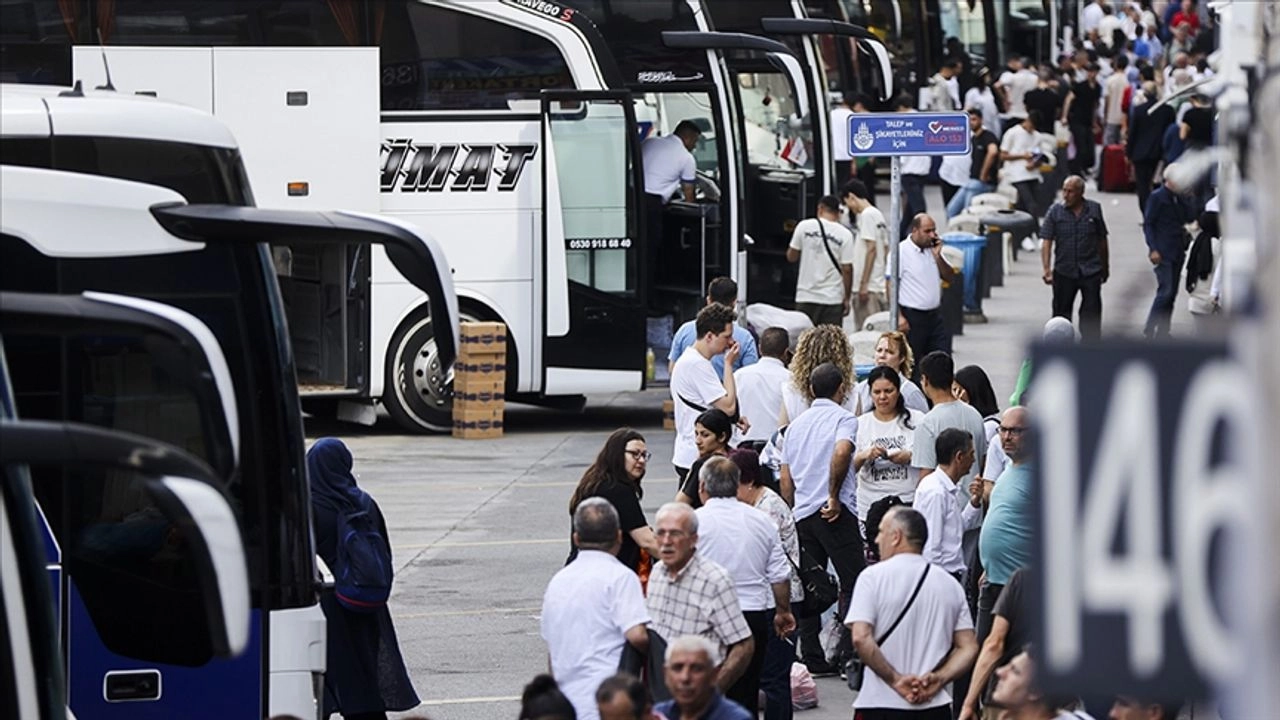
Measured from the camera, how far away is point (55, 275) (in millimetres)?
8289

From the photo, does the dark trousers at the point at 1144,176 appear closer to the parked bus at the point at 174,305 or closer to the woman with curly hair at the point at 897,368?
the woman with curly hair at the point at 897,368

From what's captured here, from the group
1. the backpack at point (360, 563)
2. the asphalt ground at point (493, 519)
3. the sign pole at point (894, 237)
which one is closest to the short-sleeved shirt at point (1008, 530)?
the asphalt ground at point (493, 519)

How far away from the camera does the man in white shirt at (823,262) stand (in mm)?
20766

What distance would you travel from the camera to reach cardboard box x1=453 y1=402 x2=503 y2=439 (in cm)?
2042

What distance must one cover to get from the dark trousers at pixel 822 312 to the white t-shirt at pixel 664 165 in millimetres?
1548

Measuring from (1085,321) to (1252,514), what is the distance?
1782cm

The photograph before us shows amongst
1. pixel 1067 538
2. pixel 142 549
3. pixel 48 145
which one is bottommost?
pixel 142 549

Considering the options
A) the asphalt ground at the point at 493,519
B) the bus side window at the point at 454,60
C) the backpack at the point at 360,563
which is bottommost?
the asphalt ground at the point at 493,519

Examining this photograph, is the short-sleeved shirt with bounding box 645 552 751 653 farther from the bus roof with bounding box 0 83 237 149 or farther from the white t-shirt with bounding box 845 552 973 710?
the bus roof with bounding box 0 83 237 149

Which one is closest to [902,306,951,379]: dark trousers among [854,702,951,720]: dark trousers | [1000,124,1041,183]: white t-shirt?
[854,702,951,720]: dark trousers

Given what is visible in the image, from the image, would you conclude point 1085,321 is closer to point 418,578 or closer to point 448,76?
point 448,76

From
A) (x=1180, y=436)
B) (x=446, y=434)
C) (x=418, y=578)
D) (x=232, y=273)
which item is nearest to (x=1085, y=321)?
(x=446, y=434)

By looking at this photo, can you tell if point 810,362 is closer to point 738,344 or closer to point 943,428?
point 943,428

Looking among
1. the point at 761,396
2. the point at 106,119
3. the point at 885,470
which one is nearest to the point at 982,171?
the point at 761,396
